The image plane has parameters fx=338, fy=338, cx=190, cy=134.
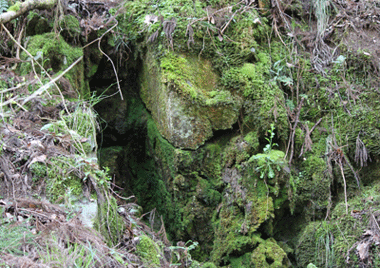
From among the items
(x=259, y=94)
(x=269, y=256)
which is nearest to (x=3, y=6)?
(x=259, y=94)

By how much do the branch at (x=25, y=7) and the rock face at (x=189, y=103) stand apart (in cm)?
150

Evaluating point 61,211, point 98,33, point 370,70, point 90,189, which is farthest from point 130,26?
point 370,70

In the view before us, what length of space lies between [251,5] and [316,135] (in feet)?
6.91

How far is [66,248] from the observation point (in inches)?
89.1

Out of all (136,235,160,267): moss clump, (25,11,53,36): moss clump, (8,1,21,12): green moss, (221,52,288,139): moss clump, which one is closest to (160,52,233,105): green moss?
(221,52,288,139): moss clump

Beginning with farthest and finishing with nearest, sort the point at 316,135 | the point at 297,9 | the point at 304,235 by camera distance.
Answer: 1. the point at 297,9
2. the point at 316,135
3. the point at 304,235

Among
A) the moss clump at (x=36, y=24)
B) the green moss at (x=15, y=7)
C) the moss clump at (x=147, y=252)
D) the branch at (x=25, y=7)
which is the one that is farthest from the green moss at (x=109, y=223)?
the moss clump at (x=36, y=24)

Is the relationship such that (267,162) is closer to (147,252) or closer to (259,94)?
(259,94)

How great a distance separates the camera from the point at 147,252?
2947 mm

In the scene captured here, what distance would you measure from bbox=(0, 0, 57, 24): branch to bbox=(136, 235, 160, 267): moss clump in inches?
105

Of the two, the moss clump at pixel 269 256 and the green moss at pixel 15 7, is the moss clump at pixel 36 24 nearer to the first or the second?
the green moss at pixel 15 7

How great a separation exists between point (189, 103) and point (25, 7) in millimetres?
2208

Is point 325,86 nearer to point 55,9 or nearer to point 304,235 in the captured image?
point 304,235

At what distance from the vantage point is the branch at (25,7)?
3566mm
